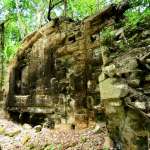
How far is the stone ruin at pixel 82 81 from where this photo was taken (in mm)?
5883

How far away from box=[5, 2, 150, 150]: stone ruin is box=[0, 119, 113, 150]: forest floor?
500 millimetres

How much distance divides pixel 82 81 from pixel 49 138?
232 centimetres

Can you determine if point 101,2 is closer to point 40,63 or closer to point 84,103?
point 40,63

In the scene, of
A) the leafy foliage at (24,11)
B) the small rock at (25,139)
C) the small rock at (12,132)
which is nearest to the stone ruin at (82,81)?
the small rock at (12,132)

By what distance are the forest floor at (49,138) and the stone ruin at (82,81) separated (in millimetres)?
500

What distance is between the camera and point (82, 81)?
10.1 m

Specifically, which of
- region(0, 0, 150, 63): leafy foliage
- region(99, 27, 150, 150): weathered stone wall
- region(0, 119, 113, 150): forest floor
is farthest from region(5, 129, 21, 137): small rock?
region(0, 0, 150, 63): leafy foliage

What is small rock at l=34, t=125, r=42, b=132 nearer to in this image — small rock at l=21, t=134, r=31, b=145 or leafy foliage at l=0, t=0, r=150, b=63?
small rock at l=21, t=134, r=31, b=145

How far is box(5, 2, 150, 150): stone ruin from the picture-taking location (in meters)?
5.88

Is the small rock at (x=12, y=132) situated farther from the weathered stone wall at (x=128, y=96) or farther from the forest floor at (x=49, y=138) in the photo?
the weathered stone wall at (x=128, y=96)

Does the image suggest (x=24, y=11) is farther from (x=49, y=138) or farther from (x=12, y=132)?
(x=49, y=138)

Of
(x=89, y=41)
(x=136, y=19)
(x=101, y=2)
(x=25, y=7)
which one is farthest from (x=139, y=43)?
(x=25, y=7)

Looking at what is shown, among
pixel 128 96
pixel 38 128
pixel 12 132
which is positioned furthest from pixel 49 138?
pixel 128 96

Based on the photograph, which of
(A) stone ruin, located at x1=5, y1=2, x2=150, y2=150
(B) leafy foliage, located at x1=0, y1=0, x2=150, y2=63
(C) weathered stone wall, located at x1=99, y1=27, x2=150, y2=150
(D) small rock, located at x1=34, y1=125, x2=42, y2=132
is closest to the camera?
(C) weathered stone wall, located at x1=99, y1=27, x2=150, y2=150
